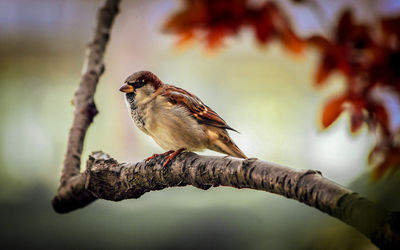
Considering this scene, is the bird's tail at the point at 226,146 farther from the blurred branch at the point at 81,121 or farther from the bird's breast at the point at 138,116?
the blurred branch at the point at 81,121

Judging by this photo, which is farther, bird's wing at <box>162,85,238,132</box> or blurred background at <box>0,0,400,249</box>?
blurred background at <box>0,0,400,249</box>

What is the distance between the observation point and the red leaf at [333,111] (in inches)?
31.3

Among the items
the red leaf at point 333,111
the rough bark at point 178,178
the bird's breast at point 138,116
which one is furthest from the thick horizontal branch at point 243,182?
the red leaf at point 333,111

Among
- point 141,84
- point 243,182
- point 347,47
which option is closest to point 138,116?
point 141,84

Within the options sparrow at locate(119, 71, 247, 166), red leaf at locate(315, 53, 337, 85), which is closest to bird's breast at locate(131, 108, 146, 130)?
sparrow at locate(119, 71, 247, 166)

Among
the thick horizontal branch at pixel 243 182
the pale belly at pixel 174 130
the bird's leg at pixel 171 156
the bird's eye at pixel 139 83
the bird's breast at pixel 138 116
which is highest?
the bird's eye at pixel 139 83

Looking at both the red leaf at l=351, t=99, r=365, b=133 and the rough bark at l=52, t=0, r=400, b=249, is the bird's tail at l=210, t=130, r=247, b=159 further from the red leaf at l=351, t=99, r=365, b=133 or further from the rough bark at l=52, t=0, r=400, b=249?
the red leaf at l=351, t=99, r=365, b=133

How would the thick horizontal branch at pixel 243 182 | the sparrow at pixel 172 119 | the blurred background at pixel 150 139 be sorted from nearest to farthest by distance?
1. the thick horizontal branch at pixel 243 182
2. the sparrow at pixel 172 119
3. the blurred background at pixel 150 139

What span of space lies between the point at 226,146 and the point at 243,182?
254mm

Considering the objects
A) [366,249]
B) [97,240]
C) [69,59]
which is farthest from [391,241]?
[69,59]

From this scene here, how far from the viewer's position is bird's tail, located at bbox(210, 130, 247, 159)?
0.86m

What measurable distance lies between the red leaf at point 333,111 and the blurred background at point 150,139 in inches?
5.3

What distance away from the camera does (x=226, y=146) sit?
34.2 inches

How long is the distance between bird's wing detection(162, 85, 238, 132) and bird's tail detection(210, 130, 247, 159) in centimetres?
3
